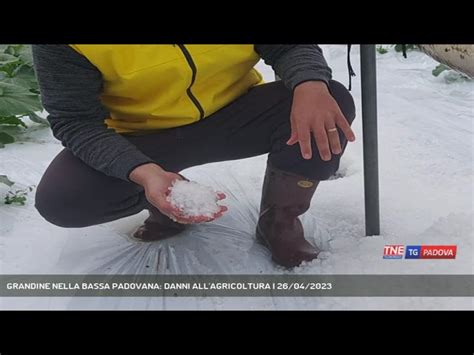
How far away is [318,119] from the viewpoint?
110 cm

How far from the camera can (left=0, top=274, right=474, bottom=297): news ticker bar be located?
1122mm

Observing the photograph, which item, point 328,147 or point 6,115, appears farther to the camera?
point 6,115

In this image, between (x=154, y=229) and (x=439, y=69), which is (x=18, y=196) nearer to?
(x=154, y=229)

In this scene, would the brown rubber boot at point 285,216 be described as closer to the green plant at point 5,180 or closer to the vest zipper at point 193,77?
the vest zipper at point 193,77

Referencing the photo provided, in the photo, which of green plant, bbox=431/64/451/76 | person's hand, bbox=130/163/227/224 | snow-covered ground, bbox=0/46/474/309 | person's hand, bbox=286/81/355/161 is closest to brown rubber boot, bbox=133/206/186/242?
snow-covered ground, bbox=0/46/474/309

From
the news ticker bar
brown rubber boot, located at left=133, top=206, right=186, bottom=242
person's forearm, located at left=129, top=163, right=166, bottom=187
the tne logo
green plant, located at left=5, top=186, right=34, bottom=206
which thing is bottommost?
the news ticker bar

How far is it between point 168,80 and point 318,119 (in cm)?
23

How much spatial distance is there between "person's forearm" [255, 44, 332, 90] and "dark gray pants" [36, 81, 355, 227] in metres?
0.03

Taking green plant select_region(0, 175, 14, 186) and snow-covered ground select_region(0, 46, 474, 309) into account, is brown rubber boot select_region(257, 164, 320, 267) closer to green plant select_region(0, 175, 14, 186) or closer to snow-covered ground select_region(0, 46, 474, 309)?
snow-covered ground select_region(0, 46, 474, 309)

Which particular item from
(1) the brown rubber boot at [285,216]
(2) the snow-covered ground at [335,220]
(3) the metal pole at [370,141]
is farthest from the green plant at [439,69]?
(1) the brown rubber boot at [285,216]
